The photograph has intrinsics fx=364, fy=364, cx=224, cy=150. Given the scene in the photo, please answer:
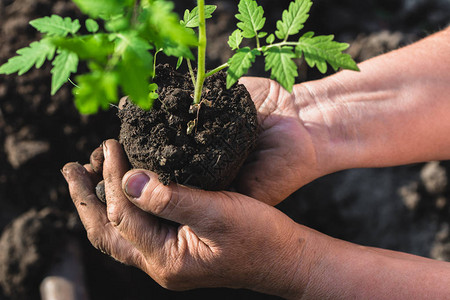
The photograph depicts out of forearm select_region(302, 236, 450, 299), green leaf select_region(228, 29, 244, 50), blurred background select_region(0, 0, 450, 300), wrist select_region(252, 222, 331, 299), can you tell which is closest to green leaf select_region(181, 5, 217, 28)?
green leaf select_region(228, 29, 244, 50)

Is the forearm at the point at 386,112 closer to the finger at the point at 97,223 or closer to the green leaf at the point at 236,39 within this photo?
the green leaf at the point at 236,39

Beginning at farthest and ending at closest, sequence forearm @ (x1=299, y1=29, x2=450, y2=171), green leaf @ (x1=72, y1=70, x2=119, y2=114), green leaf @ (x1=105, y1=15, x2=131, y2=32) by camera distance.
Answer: forearm @ (x1=299, y1=29, x2=450, y2=171) < green leaf @ (x1=105, y1=15, x2=131, y2=32) < green leaf @ (x1=72, y1=70, x2=119, y2=114)

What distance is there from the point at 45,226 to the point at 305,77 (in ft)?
7.92

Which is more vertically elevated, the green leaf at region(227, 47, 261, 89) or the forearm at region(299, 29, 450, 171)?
the green leaf at region(227, 47, 261, 89)

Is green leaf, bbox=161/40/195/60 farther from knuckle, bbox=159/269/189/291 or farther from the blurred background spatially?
the blurred background

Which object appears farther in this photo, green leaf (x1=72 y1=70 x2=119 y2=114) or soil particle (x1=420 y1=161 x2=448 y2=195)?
soil particle (x1=420 y1=161 x2=448 y2=195)

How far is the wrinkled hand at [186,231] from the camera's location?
4.64ft

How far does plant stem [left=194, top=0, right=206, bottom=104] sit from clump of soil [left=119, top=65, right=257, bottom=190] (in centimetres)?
5

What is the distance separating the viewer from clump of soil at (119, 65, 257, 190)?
142 centimetres

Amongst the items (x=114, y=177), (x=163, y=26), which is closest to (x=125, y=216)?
(x=114, y=177)

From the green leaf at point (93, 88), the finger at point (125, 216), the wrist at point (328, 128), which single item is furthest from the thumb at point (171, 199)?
the wrist at point (328, 128)

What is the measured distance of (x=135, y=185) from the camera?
1432mm

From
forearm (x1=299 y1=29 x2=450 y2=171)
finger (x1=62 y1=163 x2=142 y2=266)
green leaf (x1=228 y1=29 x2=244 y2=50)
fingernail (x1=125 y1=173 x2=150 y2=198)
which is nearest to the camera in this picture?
green leaf (x1=228 y1=29 x2=244 y2=50)

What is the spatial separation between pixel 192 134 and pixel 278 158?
0.53 meters
